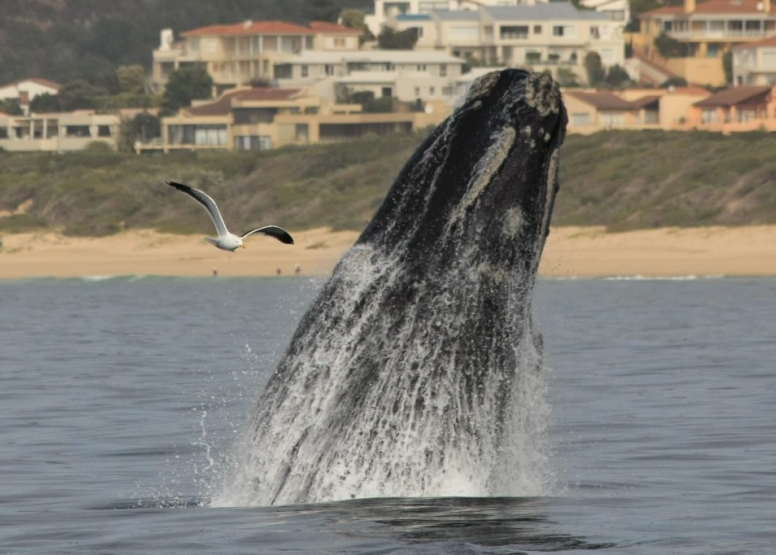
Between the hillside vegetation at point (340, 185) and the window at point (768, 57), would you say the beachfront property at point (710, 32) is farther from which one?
the hillside vegetation at point (340, 185)

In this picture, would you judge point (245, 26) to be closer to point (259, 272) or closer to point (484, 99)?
point (259, 272)

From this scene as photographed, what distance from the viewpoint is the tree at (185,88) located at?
130875 millimetres

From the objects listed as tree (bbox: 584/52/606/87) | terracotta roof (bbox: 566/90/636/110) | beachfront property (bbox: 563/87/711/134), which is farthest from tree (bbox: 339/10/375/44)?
beachfront property (bbox: 563/87/711/134)

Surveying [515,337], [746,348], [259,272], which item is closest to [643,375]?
[746,348]

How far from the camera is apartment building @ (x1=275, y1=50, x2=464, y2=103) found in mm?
126250

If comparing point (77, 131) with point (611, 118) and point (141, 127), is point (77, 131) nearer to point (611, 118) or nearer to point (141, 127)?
point (141, 127)

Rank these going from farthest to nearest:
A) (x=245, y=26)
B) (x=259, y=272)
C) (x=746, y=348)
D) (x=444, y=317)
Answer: (x=245, y=26)
(x=259, y=272)
(x=746, y=348)
(x=444, y=317)

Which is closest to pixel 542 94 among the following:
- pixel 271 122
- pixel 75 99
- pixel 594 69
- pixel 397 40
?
pixel 271 122

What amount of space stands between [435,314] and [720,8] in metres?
138

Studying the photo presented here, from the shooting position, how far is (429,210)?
29.9 feet

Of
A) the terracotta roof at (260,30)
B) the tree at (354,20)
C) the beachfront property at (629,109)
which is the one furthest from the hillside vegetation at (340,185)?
the tree at (354,20)

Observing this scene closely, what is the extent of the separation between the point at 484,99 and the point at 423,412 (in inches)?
67.0

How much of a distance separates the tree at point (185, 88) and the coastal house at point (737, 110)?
138ft

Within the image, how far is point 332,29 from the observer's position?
148 m
